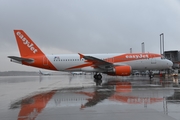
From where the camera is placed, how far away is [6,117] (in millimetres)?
6055

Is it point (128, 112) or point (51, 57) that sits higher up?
point (51, 57)

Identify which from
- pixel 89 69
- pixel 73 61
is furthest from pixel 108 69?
pixel 73 61

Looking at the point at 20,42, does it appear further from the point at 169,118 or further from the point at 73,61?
the point at 169,118

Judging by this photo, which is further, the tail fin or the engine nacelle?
the tail fin

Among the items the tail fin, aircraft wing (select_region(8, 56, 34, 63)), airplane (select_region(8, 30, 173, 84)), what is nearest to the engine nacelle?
airplane (select_region(8, 30, 173, 84))

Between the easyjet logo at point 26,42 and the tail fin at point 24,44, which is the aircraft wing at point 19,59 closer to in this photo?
the tail fin at point 24,44

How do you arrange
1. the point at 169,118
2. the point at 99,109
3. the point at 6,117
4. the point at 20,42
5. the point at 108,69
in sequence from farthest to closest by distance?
1. the point at 20,42
2. the point at 108,69
3. the point at 99,109
4. the point at 6,117
5. the point at 169,118

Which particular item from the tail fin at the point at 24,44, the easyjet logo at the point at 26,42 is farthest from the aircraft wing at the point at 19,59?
the easyjet logo at the point at 26,42

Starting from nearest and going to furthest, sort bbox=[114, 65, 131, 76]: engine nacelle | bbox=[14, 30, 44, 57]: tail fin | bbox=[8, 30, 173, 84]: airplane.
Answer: bbox=[114, 65, 131, 76]: engine nacelle → bbox=[8, 30, 173, 84]: airplane → bbox=[14, 30, 44, 57]: tail fin

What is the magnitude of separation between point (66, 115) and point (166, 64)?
Result: 2168cm

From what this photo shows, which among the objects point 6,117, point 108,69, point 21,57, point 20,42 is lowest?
point 6,117

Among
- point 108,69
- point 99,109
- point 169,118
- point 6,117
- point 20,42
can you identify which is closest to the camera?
point 169,118

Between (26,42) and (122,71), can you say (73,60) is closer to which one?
(26,42)

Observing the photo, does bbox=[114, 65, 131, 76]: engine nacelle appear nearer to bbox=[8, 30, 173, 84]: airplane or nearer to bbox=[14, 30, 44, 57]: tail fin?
bbox=[8, 30, 173, 84]: airplane
